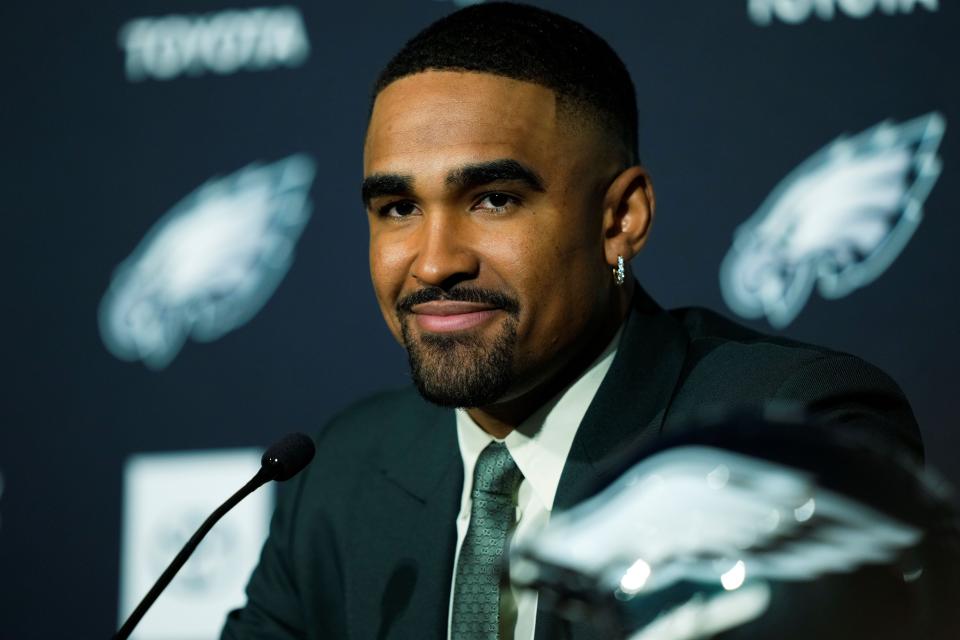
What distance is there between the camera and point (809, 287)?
1.95 meters

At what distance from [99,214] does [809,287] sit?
1.55 meters

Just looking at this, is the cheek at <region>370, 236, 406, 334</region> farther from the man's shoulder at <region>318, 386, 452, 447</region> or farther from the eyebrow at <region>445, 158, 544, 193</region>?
the man's shoulder at <region>318, 386, 452, 447</region>

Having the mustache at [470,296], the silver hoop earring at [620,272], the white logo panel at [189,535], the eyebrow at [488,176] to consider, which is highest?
the eyebrow at [488,176]

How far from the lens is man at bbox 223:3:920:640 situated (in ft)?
4.66

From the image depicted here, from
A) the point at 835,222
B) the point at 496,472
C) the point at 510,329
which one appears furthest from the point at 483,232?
the point at 835,222

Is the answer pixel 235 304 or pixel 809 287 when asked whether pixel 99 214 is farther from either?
pixel 809 287

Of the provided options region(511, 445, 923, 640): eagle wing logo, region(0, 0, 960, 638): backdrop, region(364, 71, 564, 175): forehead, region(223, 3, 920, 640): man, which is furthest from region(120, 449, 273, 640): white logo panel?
region(511, 445, 923, 640): eagle wing logo

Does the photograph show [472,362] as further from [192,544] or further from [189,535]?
[189,535]

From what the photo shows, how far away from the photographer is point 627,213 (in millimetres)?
1578

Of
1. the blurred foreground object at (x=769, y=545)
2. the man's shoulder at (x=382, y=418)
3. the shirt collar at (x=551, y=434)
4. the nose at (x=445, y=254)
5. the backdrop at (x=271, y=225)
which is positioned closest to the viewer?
the blurred foreground object at (x=769, y=545)

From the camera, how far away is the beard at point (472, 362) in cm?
143

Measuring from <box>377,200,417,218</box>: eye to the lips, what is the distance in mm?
144

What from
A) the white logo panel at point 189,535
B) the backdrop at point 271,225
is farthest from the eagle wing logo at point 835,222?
the white logo panel at point 189,535

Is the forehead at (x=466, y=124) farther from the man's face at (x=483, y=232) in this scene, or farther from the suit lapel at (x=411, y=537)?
the suit lapel at (x=411, y=537)
